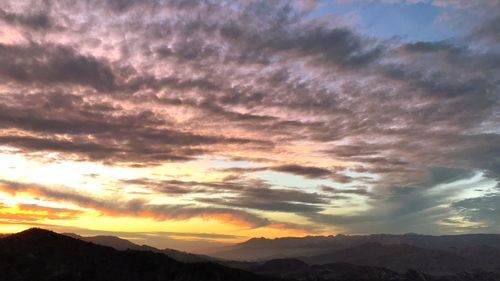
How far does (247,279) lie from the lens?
171 meters

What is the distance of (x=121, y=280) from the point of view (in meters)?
150

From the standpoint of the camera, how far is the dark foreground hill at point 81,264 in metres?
141

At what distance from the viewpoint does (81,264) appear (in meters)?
150

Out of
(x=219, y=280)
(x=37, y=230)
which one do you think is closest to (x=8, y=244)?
(x=37, y=230)

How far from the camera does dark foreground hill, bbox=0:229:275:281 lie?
140875mm

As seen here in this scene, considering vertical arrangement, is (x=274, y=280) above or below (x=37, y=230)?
below

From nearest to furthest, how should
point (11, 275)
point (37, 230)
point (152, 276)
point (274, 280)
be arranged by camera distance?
point (11, 275) → point (152, 276) → point (37, 230) → point (274, 280)

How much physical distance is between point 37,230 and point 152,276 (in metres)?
51.6

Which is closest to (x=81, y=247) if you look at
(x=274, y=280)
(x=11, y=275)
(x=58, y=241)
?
(x=58, y=241)

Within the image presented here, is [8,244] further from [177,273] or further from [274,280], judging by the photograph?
[274,280]

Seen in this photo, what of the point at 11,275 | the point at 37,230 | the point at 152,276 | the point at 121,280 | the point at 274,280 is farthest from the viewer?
the point at 274,280

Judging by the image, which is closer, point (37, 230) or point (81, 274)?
point (81, 274)

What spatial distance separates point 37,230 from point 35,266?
3340cm

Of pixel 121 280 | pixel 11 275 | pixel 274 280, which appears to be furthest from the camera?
pixel 274 280
